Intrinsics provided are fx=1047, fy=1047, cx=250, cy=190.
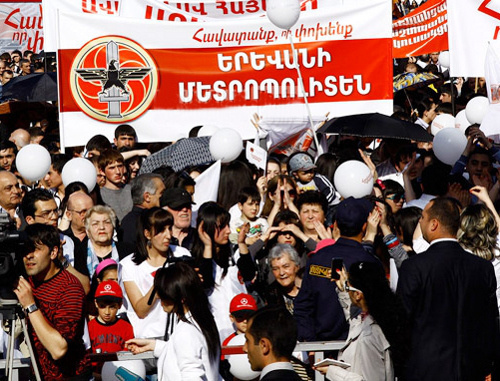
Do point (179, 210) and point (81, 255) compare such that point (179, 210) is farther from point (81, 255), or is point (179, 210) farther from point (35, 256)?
point (35, 256)

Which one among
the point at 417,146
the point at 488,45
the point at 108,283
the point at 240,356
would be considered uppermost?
the point at 488,45

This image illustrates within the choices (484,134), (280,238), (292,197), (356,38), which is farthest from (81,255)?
(356,38)

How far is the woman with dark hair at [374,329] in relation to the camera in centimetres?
572

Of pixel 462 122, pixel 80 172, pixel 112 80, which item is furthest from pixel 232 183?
pixel 462 122

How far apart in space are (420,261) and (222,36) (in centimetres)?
639

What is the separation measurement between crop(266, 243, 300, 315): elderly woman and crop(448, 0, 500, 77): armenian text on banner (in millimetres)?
3211

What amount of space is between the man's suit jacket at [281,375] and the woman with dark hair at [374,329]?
2.85 ft

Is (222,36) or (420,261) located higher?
(222,36)

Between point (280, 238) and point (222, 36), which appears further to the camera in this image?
point (222, 36)

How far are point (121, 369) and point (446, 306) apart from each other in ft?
6.50

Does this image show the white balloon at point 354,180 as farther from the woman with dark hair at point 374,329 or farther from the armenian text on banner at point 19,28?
the armenian text on banner at point 19,28

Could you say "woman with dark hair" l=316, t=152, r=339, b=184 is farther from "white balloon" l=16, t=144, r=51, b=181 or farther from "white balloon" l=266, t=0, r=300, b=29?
"white balloon" l=16, t=144, r=51, b=181

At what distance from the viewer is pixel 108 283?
7.01m

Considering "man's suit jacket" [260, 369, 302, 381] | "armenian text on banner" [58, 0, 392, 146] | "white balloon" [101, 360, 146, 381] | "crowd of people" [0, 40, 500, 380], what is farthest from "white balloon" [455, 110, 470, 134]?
"man's suit jacket" [260, 369, 302, 381]
